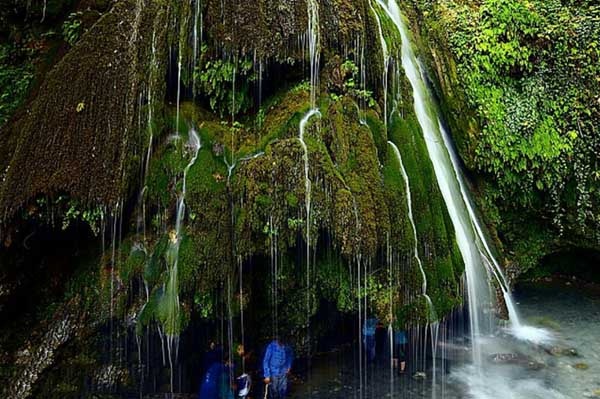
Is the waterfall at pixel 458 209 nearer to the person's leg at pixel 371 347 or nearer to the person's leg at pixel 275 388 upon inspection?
the person's leg at pixel 371 347

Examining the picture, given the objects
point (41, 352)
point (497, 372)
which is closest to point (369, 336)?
point (497, 372)

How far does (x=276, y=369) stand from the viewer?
677 cm

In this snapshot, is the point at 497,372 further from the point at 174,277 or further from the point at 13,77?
the point at 13,77

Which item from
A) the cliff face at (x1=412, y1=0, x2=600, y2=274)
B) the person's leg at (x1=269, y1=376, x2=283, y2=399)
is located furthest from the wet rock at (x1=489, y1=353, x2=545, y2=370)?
the person's leg at (x1=269, y1=376, x2=283, y2=399)

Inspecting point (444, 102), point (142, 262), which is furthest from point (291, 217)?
point (444, 102)

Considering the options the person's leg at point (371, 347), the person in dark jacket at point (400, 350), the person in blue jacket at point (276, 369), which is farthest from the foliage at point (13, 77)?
the person in dark jacket at point (400, 350)

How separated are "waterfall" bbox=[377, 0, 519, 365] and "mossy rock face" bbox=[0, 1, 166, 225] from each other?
16.8ft

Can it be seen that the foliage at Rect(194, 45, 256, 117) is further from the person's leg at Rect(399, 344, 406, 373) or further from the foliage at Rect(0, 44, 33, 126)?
the person's leg at Rect(399, 344, 406, 373)

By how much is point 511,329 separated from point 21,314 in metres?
9.50

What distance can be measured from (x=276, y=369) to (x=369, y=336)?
192 cm

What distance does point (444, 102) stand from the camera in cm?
1038

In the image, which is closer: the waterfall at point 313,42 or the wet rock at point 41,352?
the wet rock at point 41,352

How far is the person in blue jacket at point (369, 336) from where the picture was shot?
25.0 ft

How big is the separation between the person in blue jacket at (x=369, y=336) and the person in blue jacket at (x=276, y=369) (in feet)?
5.12
